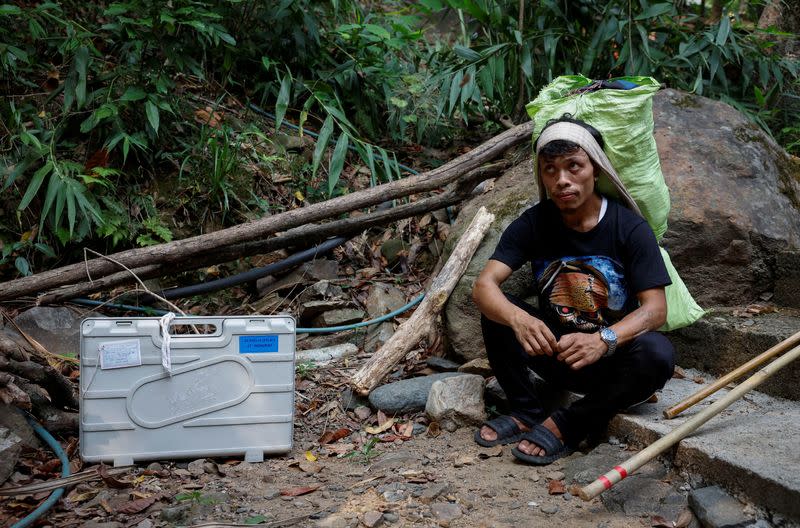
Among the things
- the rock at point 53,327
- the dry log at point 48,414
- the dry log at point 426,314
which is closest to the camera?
the dry log at point 48,414

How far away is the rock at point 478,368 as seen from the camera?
346 centimetres

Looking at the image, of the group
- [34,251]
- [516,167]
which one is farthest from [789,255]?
[34,251]

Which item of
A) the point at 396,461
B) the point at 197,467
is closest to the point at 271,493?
the point at 197,467

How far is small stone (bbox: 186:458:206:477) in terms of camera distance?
9.37ft

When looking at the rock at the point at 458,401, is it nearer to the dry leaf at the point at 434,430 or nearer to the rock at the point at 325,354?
the dry leaf at the point at 434,430

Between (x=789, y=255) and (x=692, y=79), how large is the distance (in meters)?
2.00

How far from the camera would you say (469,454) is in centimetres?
290

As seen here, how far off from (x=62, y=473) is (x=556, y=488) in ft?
6.34

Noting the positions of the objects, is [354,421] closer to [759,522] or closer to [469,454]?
[469,454]

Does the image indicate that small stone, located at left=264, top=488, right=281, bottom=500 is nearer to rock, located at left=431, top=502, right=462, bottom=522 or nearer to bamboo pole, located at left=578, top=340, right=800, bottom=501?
rock, located at left=431, top=502, right=462, bottom=522

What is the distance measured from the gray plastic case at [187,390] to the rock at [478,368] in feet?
3.11

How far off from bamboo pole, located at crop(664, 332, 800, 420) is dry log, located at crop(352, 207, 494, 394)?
1397 millimetres

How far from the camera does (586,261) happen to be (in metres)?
2.79

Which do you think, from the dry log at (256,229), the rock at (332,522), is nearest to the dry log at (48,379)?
the dry log at (256,229)
